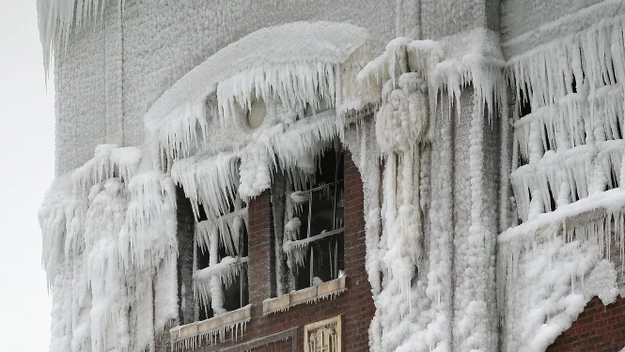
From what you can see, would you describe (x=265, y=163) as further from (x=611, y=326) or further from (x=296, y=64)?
(x=611, y=326)

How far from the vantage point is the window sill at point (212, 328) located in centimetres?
2742

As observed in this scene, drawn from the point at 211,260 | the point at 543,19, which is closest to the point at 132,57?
the point at 211,260

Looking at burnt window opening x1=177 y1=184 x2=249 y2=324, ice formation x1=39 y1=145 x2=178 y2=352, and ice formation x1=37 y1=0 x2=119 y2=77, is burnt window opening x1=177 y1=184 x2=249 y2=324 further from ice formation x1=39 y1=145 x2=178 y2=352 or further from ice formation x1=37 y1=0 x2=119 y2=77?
ice formation x1=37 y1=0 x2=119 y2=77

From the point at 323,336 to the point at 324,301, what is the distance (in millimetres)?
427

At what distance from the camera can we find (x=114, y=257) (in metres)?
29.2

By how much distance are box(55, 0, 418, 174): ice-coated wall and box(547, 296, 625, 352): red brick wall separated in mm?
6237

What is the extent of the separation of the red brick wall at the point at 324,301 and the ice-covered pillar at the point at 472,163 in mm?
1596

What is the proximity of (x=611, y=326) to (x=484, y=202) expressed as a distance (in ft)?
7.28

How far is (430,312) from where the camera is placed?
2433 centimetres

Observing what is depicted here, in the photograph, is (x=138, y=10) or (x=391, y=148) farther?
(x=138, y=10)

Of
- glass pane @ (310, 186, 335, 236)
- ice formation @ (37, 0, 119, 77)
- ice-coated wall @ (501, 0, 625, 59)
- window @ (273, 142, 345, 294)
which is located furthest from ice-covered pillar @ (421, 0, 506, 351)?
ice formation @ (37, 0, 119, 77)

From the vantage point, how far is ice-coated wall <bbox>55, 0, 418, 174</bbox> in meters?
28.7

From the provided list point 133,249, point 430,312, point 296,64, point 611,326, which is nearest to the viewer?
point 611,326

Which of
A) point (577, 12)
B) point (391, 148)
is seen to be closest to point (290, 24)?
point (391, 148)
